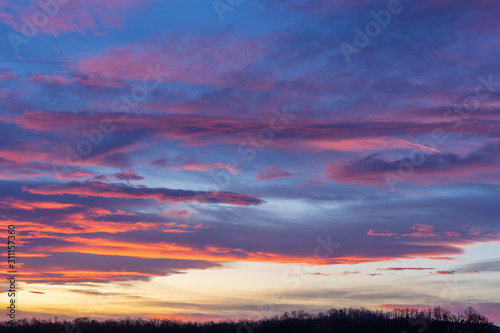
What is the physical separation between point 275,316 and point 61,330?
15932 mm

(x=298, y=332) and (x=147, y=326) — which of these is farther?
(x=147, y=326)

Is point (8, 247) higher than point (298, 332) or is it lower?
higher

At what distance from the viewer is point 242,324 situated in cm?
4403

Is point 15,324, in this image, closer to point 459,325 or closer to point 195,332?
point 195,332

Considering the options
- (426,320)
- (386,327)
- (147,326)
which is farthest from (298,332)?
(147,326)

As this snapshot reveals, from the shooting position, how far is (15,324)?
149ft

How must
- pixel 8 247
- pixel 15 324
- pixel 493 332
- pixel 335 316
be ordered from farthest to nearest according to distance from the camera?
pixel 15 324
pixel 335 316
pixel 493 332
pixel 8 247

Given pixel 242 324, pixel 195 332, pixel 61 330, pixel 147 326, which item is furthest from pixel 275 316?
pixel 61 330

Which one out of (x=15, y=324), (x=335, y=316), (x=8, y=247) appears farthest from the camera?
(x=15, y=324)

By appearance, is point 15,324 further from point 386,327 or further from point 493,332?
point 493,332

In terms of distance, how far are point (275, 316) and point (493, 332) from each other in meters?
14.7

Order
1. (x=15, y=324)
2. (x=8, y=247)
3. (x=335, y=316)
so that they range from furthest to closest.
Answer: (x=15, y=324), (x=335, y=316), (x=8, y=247)

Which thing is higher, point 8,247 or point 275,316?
point 8,247

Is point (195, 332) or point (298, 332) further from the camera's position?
point (195, 332)
